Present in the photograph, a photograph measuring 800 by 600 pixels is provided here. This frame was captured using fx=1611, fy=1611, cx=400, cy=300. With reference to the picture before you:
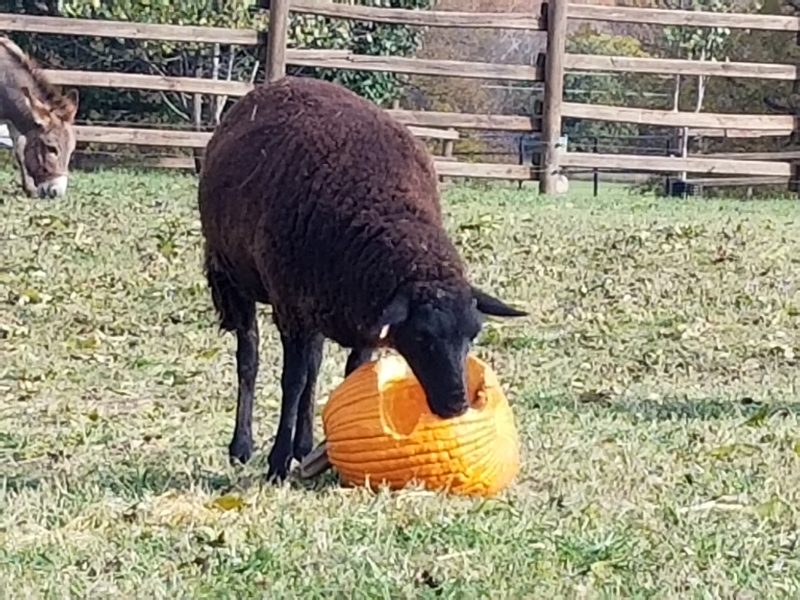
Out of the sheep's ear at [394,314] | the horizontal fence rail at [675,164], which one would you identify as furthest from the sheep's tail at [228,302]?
the horizontal fence rail at [675,164]

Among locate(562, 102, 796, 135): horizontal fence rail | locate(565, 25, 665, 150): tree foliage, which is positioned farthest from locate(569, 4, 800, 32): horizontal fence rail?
locate(565, 25, 665, 150): tree foliage

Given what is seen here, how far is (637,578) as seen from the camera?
4066 mm

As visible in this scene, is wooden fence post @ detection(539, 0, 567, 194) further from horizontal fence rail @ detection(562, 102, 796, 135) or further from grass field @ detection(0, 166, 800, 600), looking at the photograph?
grass field @ detection(0, 166, 800, 600)

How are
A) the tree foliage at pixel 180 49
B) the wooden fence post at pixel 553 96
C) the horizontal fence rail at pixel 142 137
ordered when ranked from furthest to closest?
the tree foliage at pixel 180 49 → the horizontal fence rail at pixel 142 137 → the wooden fence post at pixel 553 96

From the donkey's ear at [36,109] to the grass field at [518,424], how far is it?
2.45 m

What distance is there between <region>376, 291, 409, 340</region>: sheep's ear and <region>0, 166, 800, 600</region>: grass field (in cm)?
51

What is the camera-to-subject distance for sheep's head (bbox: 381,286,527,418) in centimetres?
497

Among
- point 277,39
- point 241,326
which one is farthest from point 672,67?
point 241,326

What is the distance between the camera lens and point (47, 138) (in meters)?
15.4

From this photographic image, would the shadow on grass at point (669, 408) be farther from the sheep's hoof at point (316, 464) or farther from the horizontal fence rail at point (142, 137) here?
the horizontal fence rail at point (142, 137)

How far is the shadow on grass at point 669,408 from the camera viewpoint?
6695mm

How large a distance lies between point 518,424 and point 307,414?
3.25ft

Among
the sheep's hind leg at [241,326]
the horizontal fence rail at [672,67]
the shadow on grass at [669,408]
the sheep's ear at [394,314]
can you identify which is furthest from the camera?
the horizontal fence rail at [672,67]

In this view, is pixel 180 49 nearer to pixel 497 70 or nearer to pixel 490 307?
pixel 497 70
